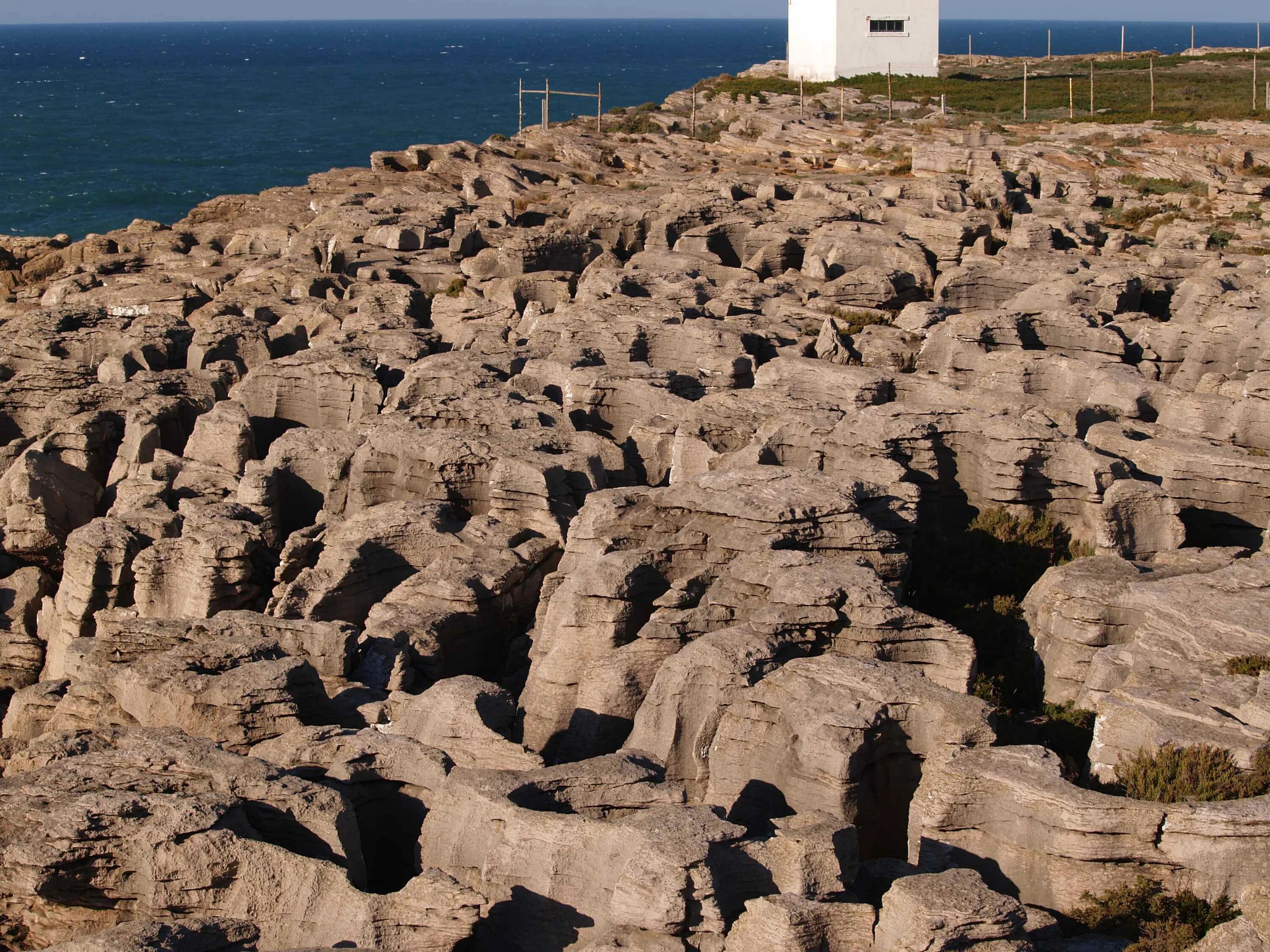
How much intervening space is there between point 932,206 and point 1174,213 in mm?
5941

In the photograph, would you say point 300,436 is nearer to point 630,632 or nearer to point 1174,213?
point 630,632

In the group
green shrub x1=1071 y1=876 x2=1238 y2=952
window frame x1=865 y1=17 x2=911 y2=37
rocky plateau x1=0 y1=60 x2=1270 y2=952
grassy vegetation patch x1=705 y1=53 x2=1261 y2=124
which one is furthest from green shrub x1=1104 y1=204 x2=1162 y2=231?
window frame x1=865 y1=17 x2=911 y2=37

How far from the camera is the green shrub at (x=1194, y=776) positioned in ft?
37.0

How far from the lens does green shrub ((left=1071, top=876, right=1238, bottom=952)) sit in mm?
10078

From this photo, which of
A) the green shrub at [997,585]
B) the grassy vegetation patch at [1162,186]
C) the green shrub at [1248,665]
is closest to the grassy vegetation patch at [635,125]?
the grassy vegetation patch at [1162,186]

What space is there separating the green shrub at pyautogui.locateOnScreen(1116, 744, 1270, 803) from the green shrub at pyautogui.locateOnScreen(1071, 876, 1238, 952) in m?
0.87

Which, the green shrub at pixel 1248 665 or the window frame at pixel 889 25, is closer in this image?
the green shrub at pixel 1248 665

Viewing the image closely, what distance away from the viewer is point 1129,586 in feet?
47.3

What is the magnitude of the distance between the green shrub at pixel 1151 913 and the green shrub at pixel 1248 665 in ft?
10.2

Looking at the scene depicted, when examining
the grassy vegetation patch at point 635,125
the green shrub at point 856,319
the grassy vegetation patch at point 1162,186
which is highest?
the grassy vegetation patch at point 635,125

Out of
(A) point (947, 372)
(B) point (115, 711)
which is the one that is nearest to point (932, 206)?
(A) point (947, 372)

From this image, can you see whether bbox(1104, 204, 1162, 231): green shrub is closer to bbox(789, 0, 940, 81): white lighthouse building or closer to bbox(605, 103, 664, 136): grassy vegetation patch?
bbox(605, 103, 664, 136): grassy vegetation patch

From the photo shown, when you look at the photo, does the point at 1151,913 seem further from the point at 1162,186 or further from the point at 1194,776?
the point at 1162,186

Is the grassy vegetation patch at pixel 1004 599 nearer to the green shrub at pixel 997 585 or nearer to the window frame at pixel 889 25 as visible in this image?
the green shrub at pixel 997 585
